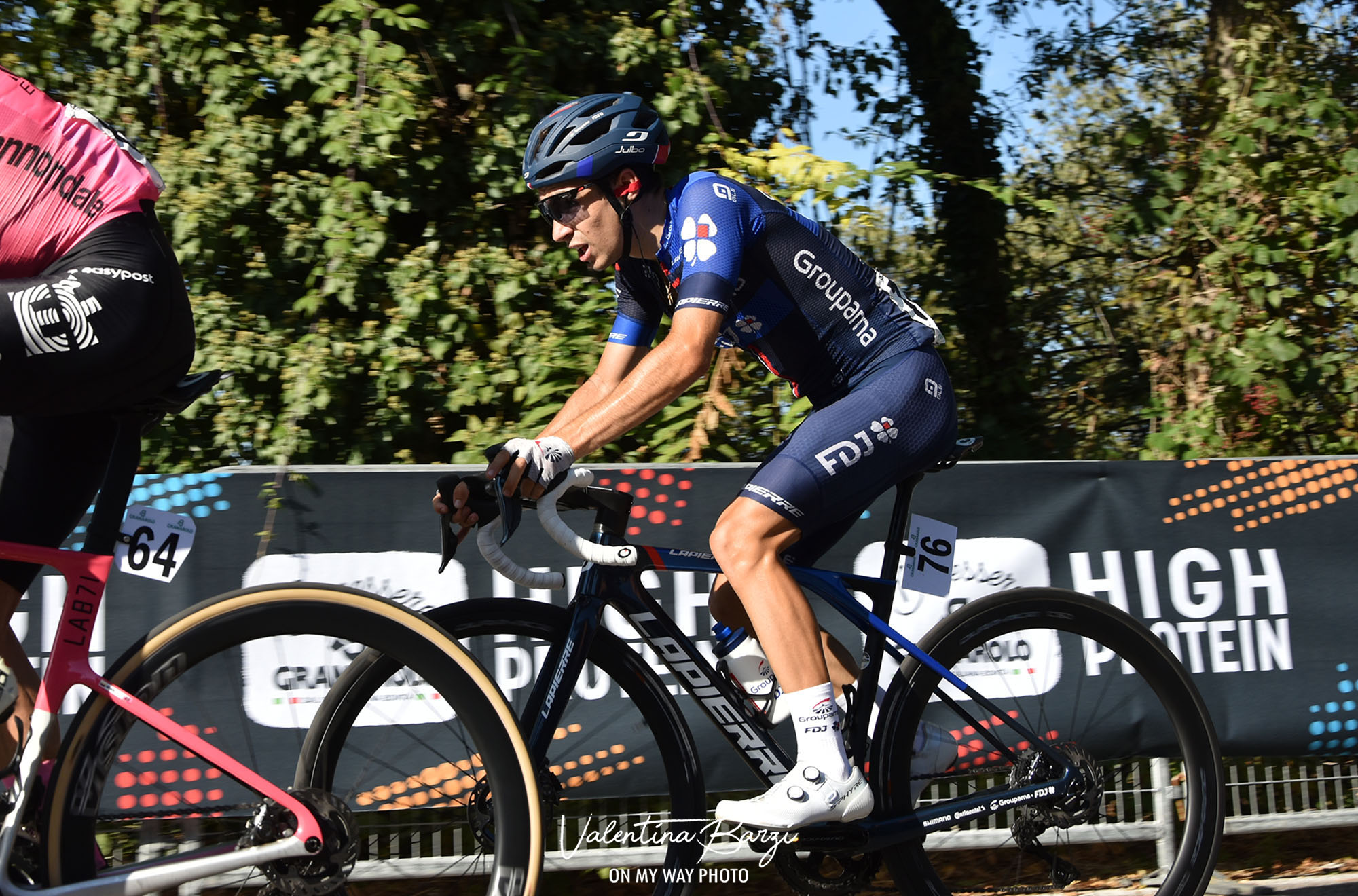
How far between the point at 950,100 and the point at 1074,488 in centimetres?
482

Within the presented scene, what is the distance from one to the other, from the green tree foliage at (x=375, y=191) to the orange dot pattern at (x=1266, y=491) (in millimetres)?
1973

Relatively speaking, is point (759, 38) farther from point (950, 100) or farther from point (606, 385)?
point (606, 385)

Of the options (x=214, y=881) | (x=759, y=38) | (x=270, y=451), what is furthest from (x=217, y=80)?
(x=214, y=881)

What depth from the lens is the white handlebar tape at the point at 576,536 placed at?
261cm

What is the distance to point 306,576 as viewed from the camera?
3.82m

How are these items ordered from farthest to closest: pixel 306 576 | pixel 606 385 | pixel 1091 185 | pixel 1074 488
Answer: pixel 1091 185 → pixel 1074 488 → pixel 306 576 → pixel 606 385

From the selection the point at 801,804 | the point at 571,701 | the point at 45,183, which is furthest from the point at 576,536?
the point at 45,183

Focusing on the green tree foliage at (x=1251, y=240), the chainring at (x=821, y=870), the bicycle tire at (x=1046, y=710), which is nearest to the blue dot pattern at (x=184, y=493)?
the chainring at (x=821, y=870)

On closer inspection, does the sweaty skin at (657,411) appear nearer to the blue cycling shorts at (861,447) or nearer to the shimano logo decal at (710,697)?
the blue cycling shorts at (861,447)

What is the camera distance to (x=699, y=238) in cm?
276

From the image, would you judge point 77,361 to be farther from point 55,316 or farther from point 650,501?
point 650,501

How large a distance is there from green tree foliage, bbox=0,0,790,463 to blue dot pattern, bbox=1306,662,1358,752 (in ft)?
8.57

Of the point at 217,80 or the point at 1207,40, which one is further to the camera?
the point at 1207,40

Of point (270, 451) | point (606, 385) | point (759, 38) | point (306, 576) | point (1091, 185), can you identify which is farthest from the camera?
point (1091, 185)
